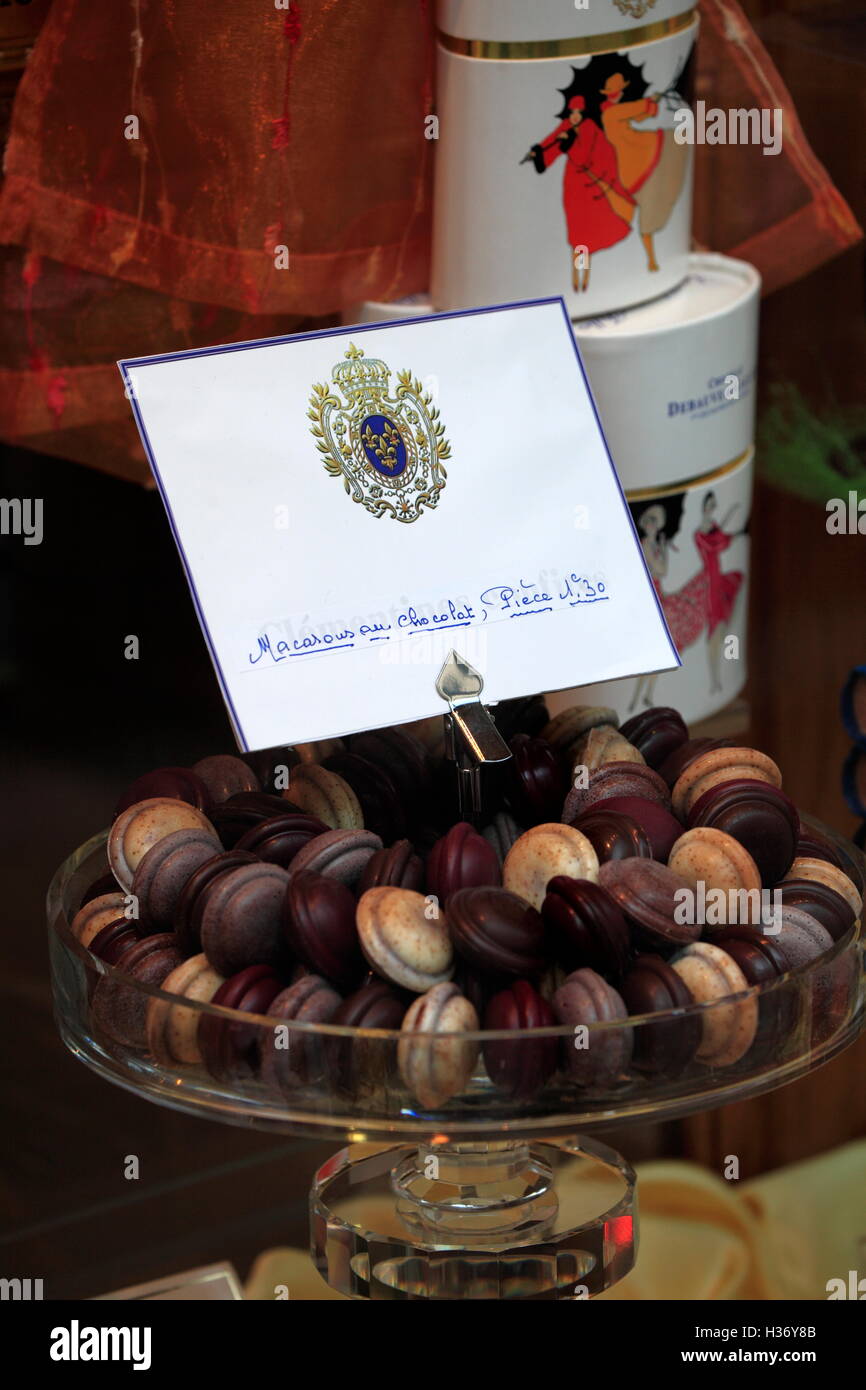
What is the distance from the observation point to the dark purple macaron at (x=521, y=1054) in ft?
1.46

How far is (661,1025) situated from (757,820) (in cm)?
10

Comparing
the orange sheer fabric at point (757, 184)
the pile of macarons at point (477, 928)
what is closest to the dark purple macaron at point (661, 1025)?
the pile of macarons at point (477, 928)

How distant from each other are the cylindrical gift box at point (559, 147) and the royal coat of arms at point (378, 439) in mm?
220

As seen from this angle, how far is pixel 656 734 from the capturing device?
621 mm

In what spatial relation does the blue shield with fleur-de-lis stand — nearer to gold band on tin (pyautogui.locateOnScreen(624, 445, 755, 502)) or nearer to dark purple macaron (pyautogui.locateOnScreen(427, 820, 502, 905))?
dark purple macaron (pyautogui.locateOnScreen(427, 820, 502, 905))

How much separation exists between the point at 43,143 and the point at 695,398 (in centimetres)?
36

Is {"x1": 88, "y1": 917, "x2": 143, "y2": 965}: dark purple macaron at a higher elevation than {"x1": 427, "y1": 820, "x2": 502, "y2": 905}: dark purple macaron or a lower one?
lower

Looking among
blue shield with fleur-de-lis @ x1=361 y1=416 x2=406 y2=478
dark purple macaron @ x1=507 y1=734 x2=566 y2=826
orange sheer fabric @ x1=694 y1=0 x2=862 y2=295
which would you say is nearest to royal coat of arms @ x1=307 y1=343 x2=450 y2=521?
blue shield with fleur-de-lis @ x1=361 y1=416 x2=406 y2=478

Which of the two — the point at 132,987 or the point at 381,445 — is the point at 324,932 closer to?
the point at 132,987

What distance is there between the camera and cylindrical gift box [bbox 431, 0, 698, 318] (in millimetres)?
734

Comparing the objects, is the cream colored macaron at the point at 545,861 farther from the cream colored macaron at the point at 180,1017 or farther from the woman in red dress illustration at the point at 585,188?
the woman in red dress illustration at the point at 585,188

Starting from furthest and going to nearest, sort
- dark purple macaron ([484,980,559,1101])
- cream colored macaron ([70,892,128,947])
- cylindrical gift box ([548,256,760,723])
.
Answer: cylindrical gift box ([548,256,760,723]) → cream colored macaron ([70,892,128,947]) → dark purple macaron ([484,980,559,1101])

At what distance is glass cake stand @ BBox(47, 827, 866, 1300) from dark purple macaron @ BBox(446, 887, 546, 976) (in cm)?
3

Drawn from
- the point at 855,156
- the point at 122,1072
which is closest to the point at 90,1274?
the point at 122,1072
